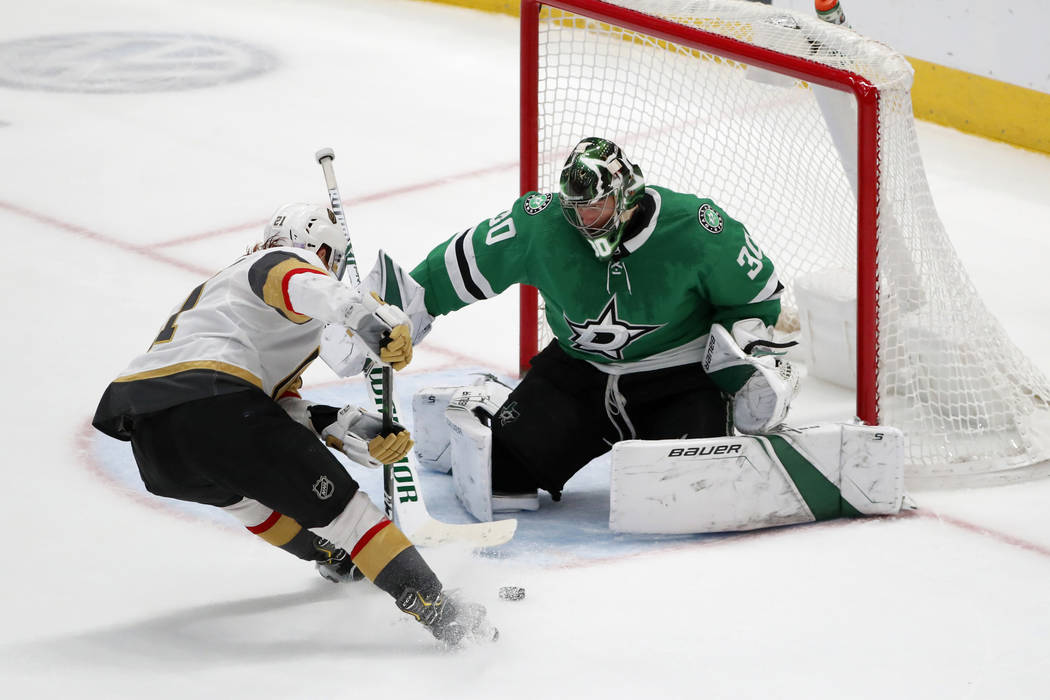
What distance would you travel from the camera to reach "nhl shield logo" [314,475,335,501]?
2492 millimetres

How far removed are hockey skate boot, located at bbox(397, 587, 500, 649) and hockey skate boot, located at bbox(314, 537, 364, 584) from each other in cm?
31

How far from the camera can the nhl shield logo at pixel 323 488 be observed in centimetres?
249

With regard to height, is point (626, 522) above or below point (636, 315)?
below

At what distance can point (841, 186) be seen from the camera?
395 centimetres

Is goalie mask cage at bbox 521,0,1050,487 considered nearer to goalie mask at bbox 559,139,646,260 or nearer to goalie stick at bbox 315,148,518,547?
goalie mask at bbox 559,139,646,260

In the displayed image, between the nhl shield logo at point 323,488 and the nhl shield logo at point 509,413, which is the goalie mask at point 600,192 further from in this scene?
the nhl shield logo at point 323,488

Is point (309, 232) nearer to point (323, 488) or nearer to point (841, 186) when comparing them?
point (323, 488)

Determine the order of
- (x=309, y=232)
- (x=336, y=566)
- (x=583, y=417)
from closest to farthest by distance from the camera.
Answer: (x=309, y=232) < (x=336, y=566) < (x=583, y=417)

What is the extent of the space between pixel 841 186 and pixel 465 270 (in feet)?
3.97

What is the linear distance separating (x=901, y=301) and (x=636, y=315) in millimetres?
733

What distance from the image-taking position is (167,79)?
709 centimetres

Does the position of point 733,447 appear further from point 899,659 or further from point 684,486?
point 899,659

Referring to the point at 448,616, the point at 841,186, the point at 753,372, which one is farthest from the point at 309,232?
the point at 841,186

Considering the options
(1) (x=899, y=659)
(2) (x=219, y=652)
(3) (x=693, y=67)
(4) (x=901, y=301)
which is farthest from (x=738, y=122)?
(2) (x=219, y=652)
